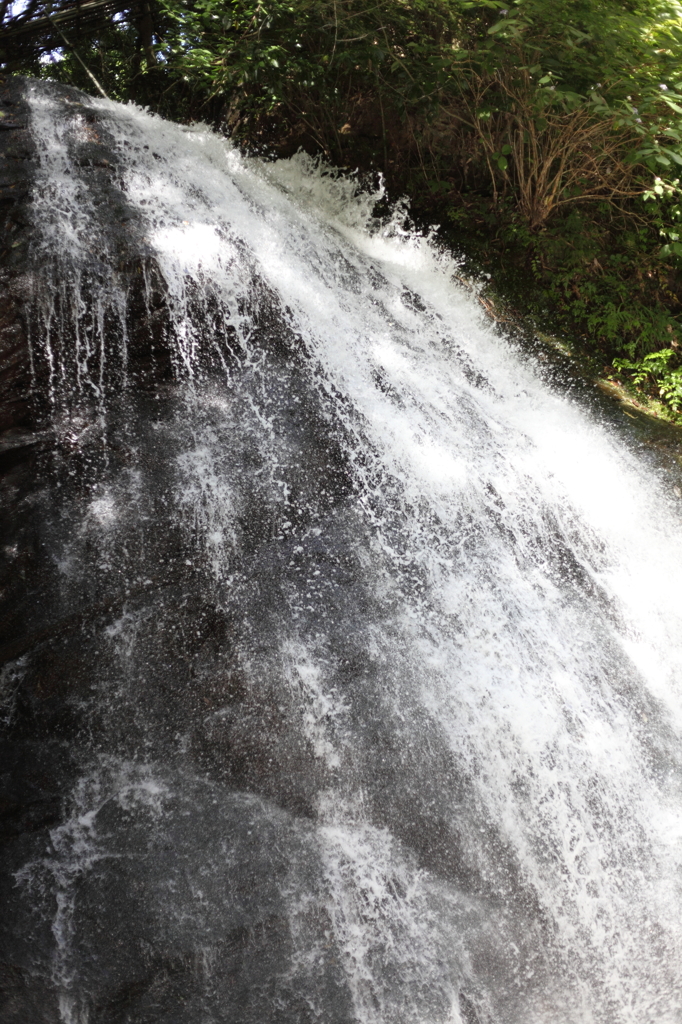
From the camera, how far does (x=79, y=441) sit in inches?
145

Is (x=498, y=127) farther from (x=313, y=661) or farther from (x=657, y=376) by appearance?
(x=313, y=661)

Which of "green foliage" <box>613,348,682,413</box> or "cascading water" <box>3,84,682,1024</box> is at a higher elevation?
"green foliage" <box>613,348,682,413</box>

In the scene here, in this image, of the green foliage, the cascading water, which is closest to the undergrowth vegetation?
the green foliage

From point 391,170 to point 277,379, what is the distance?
11.1 ft

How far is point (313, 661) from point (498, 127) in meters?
4.77

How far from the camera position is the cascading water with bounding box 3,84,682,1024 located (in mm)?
2838

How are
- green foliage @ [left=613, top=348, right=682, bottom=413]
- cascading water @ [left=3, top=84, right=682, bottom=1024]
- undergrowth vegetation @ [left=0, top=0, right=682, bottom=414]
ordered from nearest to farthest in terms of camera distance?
cascading water @ [left=3, top=84, right=682, bottom=1024] → undergrowth vegetation @ [left=0, top=0, right=682, bottom=414] → green foliage @ [left=613, top=348, right=682, bottom=413]

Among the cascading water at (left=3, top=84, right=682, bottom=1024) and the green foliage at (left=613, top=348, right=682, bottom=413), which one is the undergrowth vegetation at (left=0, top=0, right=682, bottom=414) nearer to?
the green foliage at (left=613, top=348, right=682, bottom=413)

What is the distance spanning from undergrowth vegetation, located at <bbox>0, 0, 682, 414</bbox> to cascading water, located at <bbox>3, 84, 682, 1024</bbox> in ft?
5.81

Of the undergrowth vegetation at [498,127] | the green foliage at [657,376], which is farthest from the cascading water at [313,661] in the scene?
the undergrowth vegetation at [498,127]

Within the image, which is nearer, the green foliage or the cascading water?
the cascading water

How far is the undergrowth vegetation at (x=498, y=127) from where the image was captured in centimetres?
506

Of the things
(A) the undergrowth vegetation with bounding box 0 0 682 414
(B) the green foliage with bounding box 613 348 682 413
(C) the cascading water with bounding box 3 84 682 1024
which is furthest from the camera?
(B) the green foliage with bounding box 613 348 682 413

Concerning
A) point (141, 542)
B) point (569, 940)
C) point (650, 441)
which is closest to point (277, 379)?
point (141, 542)
